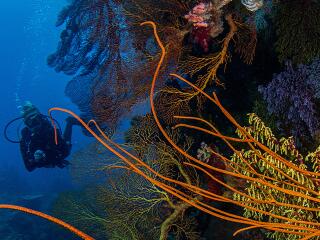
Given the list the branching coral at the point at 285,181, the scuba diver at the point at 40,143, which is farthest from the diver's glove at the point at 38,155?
the branching coral at the point at 285,181

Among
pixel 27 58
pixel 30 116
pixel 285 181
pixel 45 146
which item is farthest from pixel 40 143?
pixel 27 58

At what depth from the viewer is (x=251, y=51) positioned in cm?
387

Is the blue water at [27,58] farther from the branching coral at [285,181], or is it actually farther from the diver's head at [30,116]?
the branching coral at [285,181]

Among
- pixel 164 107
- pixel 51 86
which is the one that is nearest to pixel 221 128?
pixel 164 107

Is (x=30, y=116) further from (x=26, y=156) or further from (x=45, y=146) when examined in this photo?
(x=26, y=156)

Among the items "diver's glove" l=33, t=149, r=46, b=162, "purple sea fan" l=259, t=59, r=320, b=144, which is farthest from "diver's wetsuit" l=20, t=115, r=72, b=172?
"purple sea fan" l=259, t=59, r=320, b=144

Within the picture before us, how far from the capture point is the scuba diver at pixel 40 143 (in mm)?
9016

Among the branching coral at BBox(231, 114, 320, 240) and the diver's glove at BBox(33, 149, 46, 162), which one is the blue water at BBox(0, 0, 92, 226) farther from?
the branching coral at BBox(231, 114, 320, 240)

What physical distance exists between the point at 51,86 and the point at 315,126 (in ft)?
312

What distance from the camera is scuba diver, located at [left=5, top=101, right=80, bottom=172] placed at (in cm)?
902

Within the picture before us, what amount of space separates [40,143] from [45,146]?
17 cm

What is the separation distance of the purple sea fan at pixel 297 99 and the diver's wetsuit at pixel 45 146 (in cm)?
682

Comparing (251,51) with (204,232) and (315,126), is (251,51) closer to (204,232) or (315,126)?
(315,126)

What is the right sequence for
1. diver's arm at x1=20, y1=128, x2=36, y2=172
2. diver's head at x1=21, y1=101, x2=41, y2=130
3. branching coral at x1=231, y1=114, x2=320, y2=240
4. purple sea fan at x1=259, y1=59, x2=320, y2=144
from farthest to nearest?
1. diver's head at x1=21, y1=101, x2=41, y2=130
2. diver's arm at x1=20, y1=128, x2=36, y2=172
3. purple sea fan at x1=259, y1=59, x2=320, y2=144
4. branching coral at x1=231, y1=114, x2=320, y2=240
